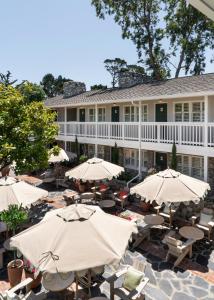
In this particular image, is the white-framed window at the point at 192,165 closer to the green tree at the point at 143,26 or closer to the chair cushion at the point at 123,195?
the chair cushion at the point at 123,195

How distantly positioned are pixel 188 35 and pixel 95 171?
1157 inches

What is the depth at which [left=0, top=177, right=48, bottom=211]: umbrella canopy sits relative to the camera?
1088 cm

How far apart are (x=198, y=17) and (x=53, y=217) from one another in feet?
116

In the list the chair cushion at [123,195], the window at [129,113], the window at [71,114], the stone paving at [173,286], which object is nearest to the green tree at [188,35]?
the window at [71,114]

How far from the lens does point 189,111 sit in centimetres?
1869

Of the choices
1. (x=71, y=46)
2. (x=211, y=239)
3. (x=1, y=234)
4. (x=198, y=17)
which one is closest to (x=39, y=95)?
(x=71, y=46)

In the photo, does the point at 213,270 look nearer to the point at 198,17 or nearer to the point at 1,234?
the point at 1,234

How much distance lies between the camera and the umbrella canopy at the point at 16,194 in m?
10.9

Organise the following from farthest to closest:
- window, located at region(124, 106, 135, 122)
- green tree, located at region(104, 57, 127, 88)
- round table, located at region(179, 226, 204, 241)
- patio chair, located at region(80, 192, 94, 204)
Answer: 1. green tree, located at region(104, 57, 127, 88)
2. window, located at region(124, 106, 135, 122)
3. patio chair, located at region(80, 192, 94, 204)
4. round table, located at region(179, 226, 204, 241)

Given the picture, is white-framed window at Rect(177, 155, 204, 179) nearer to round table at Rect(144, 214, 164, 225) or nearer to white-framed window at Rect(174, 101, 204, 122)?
white-framed window at Rect(174, 101, 204, 122)

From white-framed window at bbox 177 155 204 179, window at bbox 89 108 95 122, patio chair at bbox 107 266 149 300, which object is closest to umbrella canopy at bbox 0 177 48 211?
patio chair at bbox 107 266 149 300

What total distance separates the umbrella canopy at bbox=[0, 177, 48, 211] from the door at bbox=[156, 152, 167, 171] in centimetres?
1061

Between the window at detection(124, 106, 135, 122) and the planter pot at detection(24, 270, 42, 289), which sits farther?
the window at detection(124, 106, 135, 122)

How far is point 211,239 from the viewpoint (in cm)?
1201
